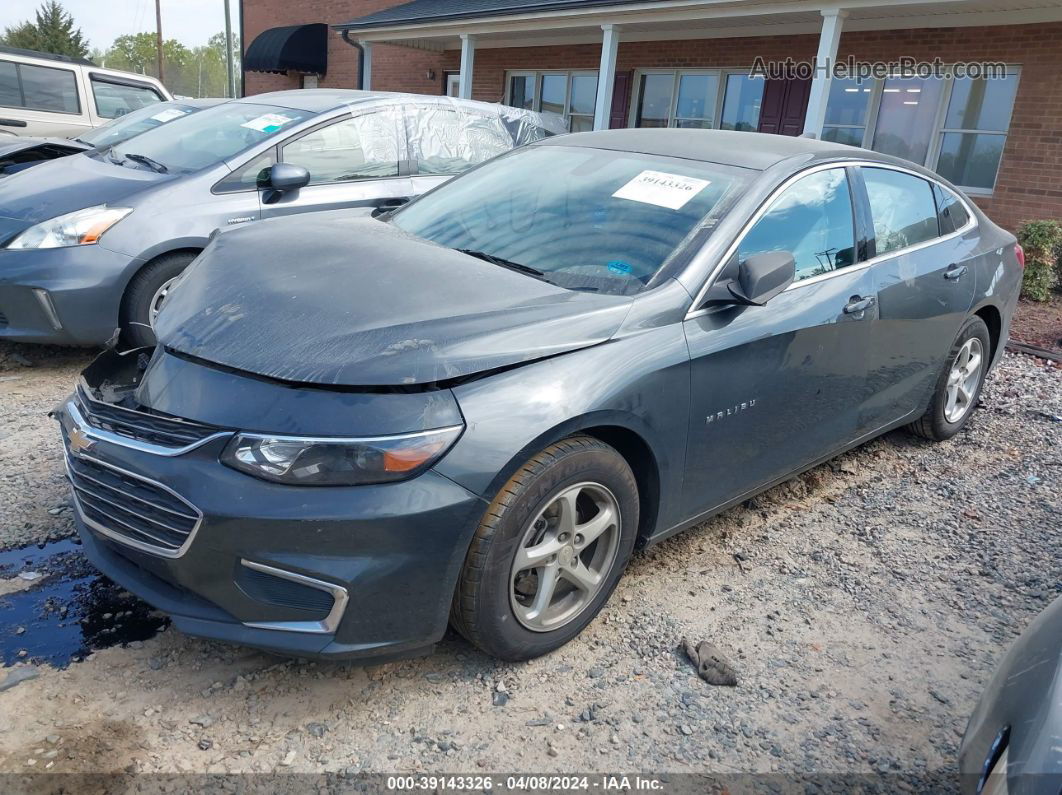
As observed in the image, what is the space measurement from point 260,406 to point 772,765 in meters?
1.78

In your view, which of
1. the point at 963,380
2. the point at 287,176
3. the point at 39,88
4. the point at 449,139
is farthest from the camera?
the point at 39,88

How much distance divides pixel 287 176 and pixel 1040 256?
25.1 feet

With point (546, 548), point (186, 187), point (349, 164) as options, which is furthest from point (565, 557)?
point (349, 164)

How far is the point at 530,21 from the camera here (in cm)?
1279

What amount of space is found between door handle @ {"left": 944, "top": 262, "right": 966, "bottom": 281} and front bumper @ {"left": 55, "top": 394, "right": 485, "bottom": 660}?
9.90 ft

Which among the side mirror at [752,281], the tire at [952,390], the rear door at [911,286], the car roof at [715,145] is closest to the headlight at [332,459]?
the side mirror at [752,281]

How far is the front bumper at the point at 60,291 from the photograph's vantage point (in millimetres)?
4590

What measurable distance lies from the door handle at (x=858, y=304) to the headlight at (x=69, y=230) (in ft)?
12.9

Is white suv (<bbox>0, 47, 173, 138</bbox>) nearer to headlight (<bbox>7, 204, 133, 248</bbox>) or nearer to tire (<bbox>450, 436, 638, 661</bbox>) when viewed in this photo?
headlight (<bbox>7, 204, 133, 248</bbox>)

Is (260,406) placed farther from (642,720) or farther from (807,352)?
(807,352)

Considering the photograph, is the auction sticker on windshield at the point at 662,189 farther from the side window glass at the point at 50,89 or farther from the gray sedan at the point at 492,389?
the side window glass at the point at 50,89

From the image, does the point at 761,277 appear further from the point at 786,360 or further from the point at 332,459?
the point at 332,459

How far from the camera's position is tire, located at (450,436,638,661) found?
2.39 m

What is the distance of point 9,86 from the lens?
33.4ft
